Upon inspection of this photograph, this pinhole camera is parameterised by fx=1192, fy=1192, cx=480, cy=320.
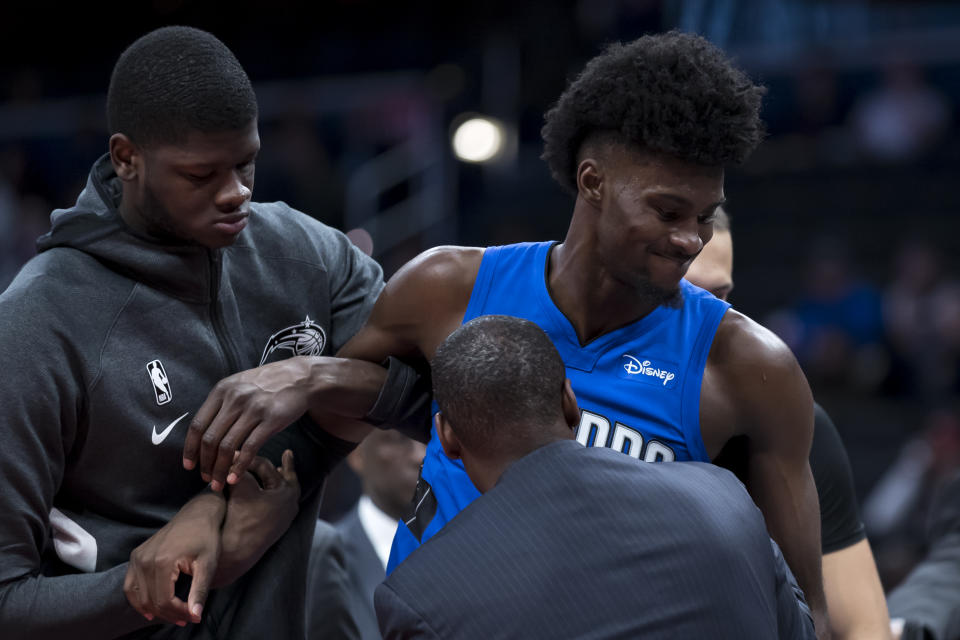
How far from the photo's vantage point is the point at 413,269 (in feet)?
8.22

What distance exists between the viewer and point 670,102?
7.27 ft

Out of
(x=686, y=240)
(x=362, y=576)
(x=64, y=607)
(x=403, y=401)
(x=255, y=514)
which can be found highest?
(x=686, y=240)

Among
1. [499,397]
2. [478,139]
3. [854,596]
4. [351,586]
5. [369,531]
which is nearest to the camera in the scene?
[499,397]

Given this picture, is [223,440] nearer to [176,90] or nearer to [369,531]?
[176,90]

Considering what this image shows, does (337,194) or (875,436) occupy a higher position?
(337,194)

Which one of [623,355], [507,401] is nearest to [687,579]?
[507,401]

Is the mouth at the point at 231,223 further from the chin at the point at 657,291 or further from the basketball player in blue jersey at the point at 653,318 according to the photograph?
the chin at the point at 657,291

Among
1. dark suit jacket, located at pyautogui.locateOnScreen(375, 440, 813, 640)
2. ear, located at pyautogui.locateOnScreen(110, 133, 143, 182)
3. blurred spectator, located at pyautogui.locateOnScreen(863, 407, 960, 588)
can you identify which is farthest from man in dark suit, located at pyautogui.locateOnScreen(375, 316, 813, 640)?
blurred spectator, located at pyautogui.locateOnScreen(863, 407, 960, 588)

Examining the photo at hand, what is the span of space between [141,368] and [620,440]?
945 millimetres

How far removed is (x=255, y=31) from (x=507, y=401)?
10502 millimetres

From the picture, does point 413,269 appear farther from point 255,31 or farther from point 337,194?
point 255,31

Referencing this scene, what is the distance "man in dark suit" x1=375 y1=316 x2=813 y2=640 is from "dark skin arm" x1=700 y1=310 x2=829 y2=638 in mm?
259

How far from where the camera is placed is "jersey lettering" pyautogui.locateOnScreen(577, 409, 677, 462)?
2.26 m

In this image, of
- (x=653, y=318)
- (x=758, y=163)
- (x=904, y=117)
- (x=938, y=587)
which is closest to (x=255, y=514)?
(x=653, y=318)
